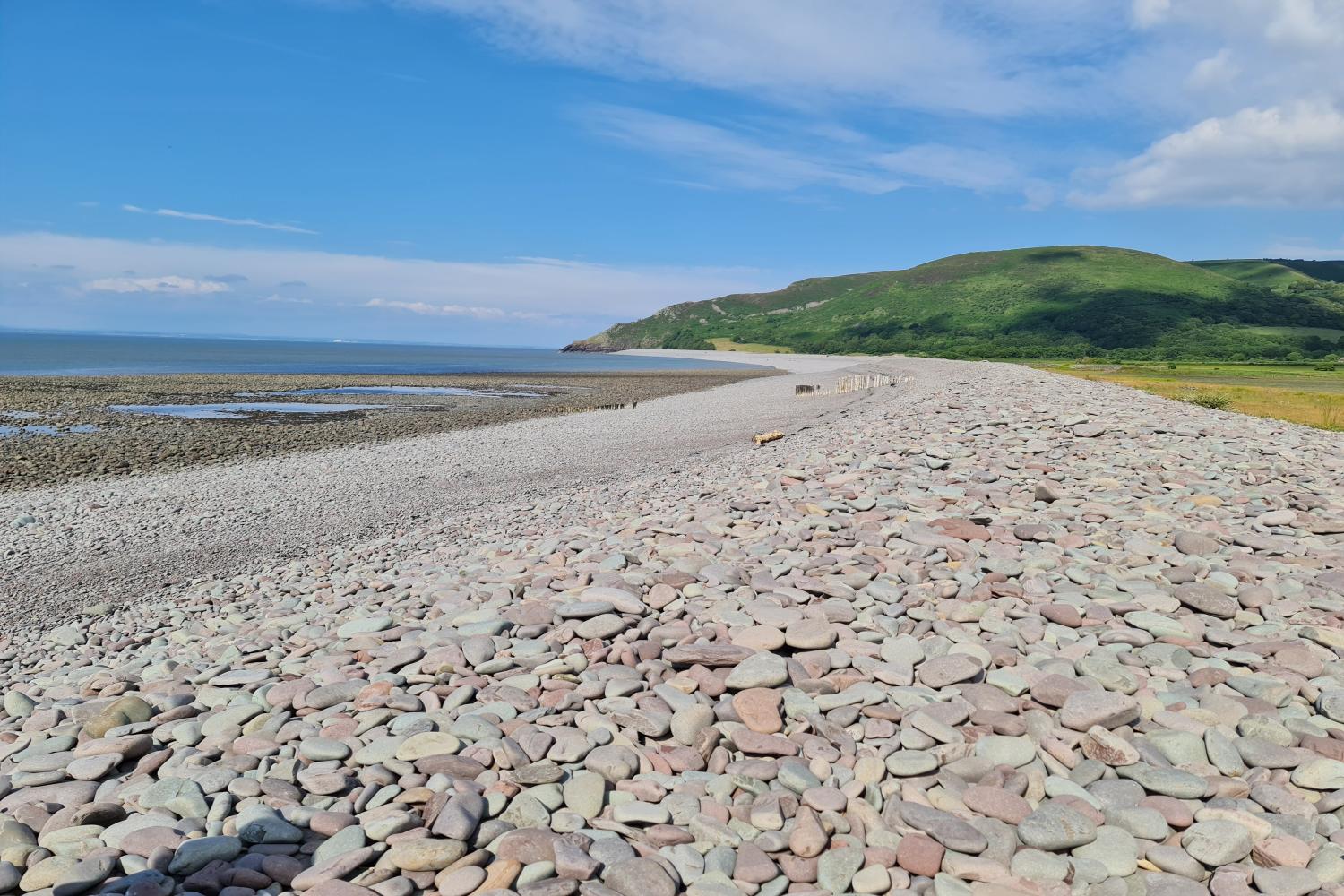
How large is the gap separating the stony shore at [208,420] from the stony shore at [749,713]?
643 inches

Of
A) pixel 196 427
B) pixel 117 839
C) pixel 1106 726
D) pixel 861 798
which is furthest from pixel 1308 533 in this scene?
pixel 196 427

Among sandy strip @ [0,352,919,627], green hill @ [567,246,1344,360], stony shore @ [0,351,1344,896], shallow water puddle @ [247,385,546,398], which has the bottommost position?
sandy strip @ [0,352,919,627]

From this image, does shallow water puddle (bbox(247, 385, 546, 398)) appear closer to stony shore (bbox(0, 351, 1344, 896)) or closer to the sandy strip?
the sandy strip

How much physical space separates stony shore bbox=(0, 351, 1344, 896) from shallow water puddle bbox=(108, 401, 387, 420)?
102ft

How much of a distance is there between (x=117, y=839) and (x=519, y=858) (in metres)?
2.14

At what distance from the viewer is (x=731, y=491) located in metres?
12.1

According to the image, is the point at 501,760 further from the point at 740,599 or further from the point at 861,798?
the point at 740,599

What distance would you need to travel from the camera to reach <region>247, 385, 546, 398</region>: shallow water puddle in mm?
54969

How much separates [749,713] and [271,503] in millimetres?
15345

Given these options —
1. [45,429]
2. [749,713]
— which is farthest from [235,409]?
[749,713]

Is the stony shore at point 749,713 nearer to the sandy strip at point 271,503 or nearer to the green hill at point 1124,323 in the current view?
the sandy strip at point 271,503

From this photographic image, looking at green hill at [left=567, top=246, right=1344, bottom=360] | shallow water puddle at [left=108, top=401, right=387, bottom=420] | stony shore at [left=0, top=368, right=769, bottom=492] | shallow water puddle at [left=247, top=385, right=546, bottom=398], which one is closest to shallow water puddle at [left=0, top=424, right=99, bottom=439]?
stony shore at [left=0, top=368, right=769, bottom=492]

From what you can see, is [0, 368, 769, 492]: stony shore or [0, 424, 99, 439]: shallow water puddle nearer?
[0, 368, 769, 492]: stony shore

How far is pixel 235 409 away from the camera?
4150 cm
